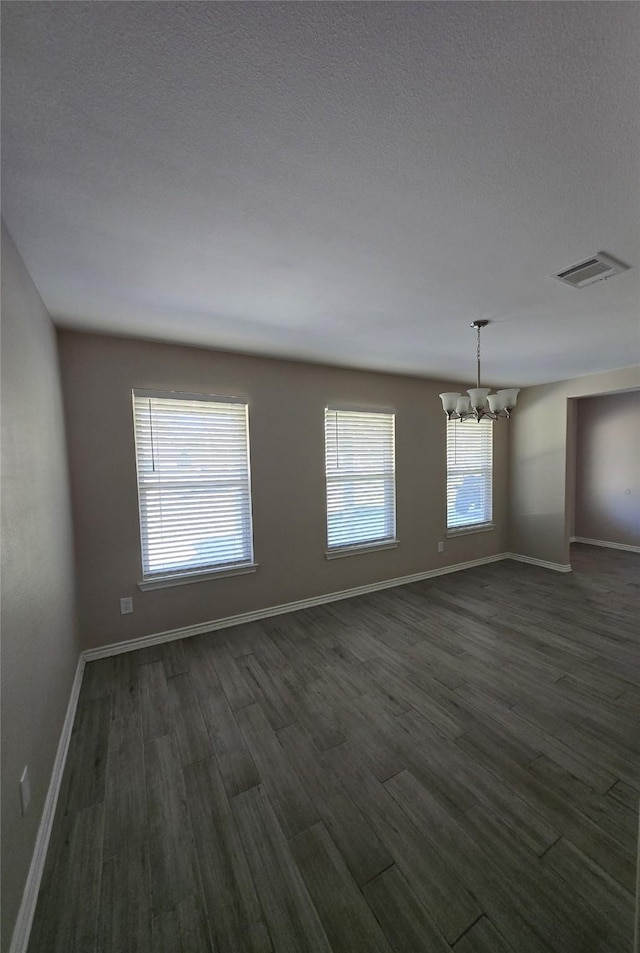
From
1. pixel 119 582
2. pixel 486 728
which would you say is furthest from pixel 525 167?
pixel 119 582

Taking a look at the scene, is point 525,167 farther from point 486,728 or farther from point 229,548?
point 229,548

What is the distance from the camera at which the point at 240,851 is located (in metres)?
1.37

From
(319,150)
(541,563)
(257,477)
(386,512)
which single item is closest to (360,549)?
(386,512)

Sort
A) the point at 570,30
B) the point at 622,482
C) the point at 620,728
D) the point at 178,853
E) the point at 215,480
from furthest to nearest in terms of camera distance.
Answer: the point at 622,482, the point at 215,480, the point at 620,728, the point at 178,853, the point at 570,30

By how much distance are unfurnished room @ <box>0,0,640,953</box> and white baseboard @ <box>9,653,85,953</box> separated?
15 mm

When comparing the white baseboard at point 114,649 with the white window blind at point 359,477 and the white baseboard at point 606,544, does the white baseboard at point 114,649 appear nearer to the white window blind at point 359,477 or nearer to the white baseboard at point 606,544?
the white window blind at point 359,477

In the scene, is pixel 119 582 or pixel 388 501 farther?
pixel 388 501

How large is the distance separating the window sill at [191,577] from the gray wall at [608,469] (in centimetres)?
608

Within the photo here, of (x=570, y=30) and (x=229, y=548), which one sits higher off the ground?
(x=570, y=30)

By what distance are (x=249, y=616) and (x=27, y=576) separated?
85.8 inches

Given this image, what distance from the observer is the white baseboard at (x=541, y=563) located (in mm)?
4703

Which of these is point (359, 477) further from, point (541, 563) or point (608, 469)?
point (608, 469)

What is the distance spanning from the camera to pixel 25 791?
124 centimetres

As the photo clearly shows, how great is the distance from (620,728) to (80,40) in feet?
11.5
